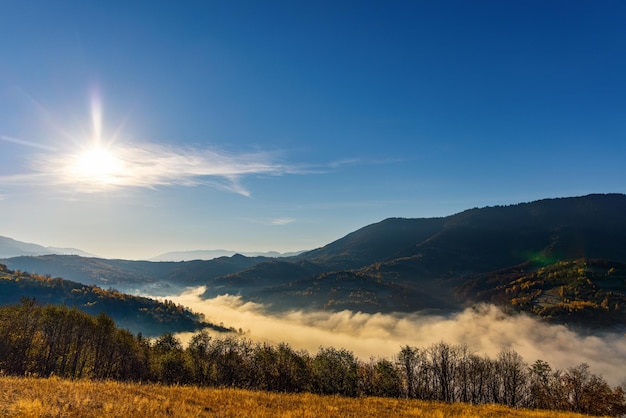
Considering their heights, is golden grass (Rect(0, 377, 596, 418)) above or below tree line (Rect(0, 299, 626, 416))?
above

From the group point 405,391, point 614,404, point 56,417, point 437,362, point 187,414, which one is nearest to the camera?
point 56,417

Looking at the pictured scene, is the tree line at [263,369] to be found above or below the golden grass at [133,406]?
below

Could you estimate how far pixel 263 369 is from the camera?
110 m

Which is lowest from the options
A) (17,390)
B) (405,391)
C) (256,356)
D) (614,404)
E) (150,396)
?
(405,391)

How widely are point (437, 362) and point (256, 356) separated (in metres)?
72.0

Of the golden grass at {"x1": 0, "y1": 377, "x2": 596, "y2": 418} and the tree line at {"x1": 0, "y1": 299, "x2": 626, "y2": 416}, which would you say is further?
the tree line at {"x1": 0, "y1": 299, "x2": 626, "y2": 416}

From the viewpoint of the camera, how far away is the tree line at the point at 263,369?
310 feet

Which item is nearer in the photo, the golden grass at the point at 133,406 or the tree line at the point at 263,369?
the golden grass at the point at 133,406

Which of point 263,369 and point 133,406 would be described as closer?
point 133,406

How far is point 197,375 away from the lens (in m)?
104

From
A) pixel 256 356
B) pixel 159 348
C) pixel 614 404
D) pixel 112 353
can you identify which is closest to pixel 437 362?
pixel 614 404

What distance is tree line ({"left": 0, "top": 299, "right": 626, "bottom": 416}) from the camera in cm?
9462

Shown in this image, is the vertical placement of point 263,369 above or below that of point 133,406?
below

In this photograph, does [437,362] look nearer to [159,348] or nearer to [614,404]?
[614,404]
